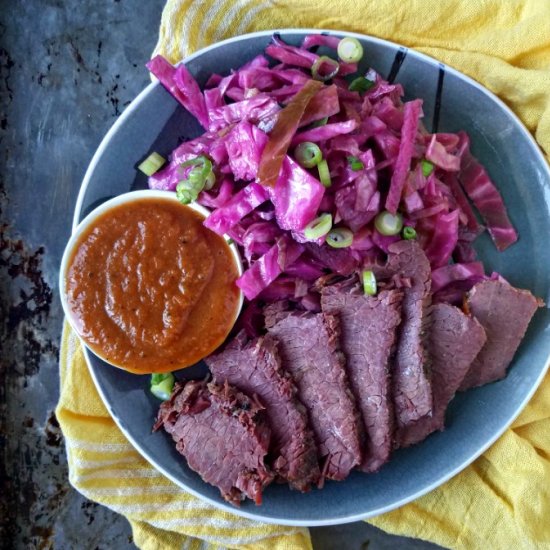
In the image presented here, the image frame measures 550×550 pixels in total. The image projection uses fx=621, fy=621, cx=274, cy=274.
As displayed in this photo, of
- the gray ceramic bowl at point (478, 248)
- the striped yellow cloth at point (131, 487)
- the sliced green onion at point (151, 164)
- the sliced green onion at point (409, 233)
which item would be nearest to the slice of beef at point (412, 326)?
the sliced green onion at point (409, 233)

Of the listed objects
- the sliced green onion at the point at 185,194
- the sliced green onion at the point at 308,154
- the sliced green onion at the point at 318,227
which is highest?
the sliced green onion at the point at 185,194

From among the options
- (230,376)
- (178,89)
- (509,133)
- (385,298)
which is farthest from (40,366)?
→ (509,133)

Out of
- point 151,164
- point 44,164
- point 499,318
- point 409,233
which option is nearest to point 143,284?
point 151,164

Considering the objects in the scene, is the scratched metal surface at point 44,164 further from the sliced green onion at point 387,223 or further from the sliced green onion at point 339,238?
the sliced green onion at point 387,223

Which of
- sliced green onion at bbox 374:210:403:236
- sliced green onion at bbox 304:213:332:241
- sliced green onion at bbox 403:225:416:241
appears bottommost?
sliced green onion at bbox 403:225:416:241

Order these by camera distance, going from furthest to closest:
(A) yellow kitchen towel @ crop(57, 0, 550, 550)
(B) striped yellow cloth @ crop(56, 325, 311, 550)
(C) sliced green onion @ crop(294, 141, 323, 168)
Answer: (B) striped yellow cloth @ crop(56, 325, 311, 550) < (A) yellow kitchen towel @ crop(57, 0, 550, 550) < (C) sliced green onion @ crop(294, 141, 323, 168)

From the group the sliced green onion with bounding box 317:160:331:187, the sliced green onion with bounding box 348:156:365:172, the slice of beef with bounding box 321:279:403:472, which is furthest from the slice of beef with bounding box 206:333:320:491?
the sliced green onion with bounding box 348:156:365:172

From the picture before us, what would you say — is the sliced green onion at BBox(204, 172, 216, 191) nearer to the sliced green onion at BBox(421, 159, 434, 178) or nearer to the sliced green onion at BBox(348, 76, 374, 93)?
the sliced green onion at BBox(348, 76, 374, 93)
